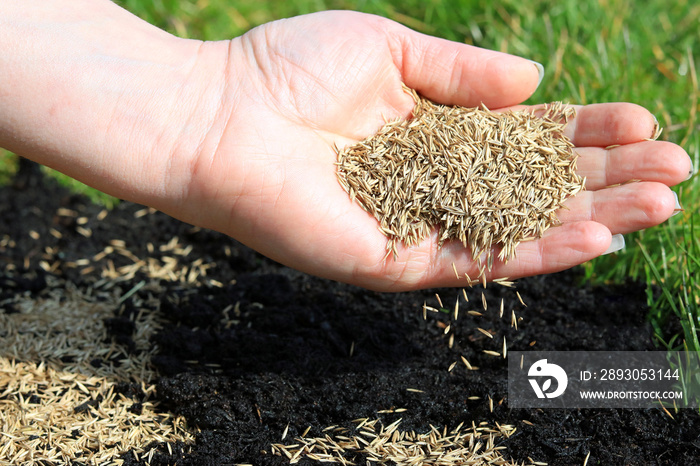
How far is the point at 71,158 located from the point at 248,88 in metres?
0.91

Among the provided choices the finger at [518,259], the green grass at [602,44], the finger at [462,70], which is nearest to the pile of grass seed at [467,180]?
the finger at [518,259]

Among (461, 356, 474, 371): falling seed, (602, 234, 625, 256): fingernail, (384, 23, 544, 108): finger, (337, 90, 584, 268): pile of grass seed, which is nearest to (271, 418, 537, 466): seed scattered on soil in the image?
(461, 356, 474, 371): falling seed

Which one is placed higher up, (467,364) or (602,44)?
(602,44)

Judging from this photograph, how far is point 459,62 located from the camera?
3121 millimetres

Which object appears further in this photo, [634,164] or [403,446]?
[634,164]

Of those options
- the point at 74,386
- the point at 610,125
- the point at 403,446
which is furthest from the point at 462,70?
the point at 74,386

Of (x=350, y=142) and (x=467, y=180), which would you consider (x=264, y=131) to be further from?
(x=467, y=180)

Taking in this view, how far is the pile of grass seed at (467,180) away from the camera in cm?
278

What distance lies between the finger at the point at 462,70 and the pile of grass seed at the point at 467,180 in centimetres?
20

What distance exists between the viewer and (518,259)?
273cm

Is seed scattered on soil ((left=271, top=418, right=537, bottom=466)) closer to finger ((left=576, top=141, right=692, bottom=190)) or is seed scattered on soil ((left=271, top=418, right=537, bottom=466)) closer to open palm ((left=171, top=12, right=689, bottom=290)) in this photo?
open palm ((left=171, top=12, right=689, bottom=290))

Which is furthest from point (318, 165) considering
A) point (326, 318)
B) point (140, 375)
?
point (140, 375)

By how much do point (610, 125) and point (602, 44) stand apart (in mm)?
1891

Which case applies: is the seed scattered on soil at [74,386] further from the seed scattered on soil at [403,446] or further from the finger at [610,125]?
the finger at [610,125]
